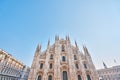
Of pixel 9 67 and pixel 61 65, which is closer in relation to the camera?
pixel 61 65

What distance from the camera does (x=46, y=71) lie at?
23.1 metres

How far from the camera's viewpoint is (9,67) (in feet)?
103

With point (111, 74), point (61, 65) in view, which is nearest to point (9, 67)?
point (61, 65)

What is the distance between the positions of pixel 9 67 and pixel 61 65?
18.2 meters

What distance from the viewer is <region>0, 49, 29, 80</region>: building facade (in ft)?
91.2

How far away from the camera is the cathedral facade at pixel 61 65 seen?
900 inches

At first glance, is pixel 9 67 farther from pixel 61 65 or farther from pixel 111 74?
pixel 111 74

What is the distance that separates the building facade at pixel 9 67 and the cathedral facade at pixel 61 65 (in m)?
10.1

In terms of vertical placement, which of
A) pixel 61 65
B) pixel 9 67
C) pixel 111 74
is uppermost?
pixel 111 74

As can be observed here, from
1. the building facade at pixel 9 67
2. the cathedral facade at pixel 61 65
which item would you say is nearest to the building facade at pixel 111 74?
the cathedral facade at pixel 61 65

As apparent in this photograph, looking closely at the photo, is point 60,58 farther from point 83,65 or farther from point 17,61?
point 17,61

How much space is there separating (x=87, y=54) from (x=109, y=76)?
25.1 m

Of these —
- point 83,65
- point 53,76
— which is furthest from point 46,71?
point 83,65

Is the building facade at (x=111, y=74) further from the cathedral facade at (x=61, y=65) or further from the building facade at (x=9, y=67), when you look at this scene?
the building facade at (x=9, y=67)
